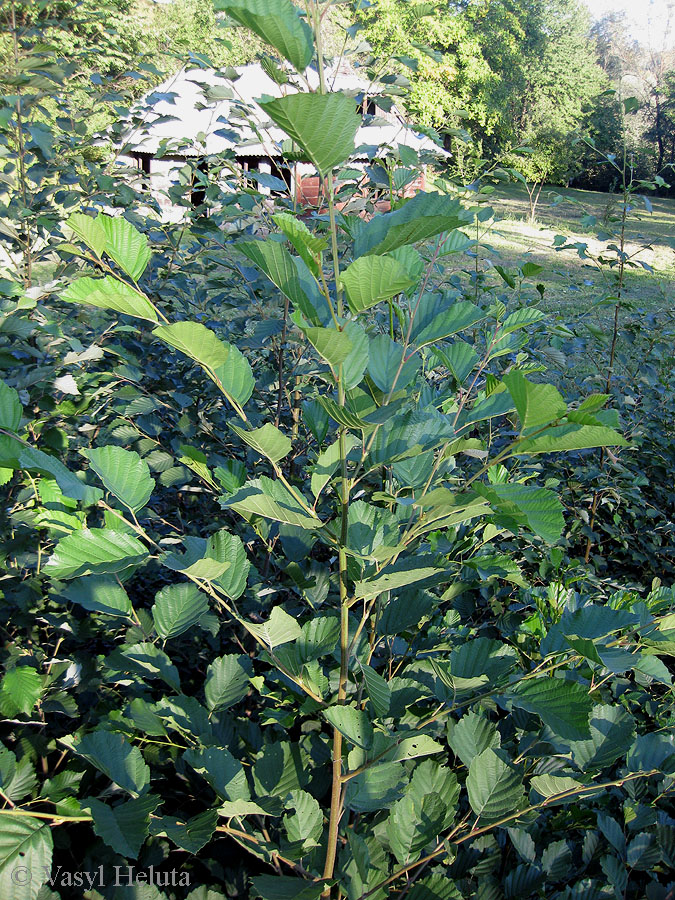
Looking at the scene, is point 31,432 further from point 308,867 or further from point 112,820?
point 308,867

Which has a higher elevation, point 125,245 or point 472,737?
point 125,245

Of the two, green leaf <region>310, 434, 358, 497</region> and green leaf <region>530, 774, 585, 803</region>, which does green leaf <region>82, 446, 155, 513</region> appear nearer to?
green leaf <region>310, 434, 358, 497</region>

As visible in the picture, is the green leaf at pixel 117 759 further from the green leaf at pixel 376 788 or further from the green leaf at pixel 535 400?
the green leaf at pixel 535 400

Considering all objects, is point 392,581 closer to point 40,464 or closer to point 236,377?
point 236,377

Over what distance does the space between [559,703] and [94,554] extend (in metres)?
0.56

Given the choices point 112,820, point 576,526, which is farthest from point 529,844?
point 576,526

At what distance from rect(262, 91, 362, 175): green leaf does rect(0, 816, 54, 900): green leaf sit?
74cm

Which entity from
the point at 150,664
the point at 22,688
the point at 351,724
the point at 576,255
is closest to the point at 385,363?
the point at 351,724

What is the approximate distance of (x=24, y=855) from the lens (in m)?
0.63

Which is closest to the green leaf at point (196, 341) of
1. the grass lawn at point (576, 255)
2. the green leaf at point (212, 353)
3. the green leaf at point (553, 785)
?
the green leaf at point (212, 353)

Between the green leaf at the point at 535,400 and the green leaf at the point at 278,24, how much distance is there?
13.6 inches

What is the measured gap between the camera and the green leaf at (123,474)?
76 cm

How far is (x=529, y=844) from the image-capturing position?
0.93m

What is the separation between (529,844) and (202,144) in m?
2.47
